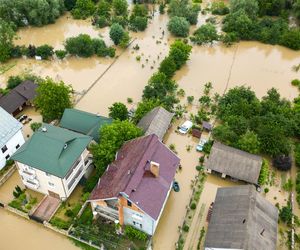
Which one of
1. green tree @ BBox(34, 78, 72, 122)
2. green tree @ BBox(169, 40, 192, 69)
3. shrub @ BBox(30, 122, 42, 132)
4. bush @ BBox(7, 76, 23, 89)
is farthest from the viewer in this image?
green tree @ BBox(169, 40, 192, 69)

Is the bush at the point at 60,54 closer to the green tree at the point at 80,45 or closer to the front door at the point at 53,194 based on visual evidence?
the green tree at the point at 80,45

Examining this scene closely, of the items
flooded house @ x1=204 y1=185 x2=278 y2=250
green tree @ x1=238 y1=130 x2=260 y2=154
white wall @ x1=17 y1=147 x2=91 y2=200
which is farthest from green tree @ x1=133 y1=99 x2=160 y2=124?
flooded house @ x1=204 y1=185 x2=278 y2=250

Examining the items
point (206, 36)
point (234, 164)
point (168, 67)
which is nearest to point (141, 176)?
point (234, 164)

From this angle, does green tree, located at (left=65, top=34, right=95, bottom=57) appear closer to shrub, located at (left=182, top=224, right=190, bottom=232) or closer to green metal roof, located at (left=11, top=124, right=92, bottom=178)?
green metal roof, located at (left=11, top=124, right=92, bottom=178)

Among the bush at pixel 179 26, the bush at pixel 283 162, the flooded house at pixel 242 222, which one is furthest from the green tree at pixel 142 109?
the bush at pixel 179 26

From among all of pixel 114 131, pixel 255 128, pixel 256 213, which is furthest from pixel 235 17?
pixel 256 213

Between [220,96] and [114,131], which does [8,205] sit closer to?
[114,131]
